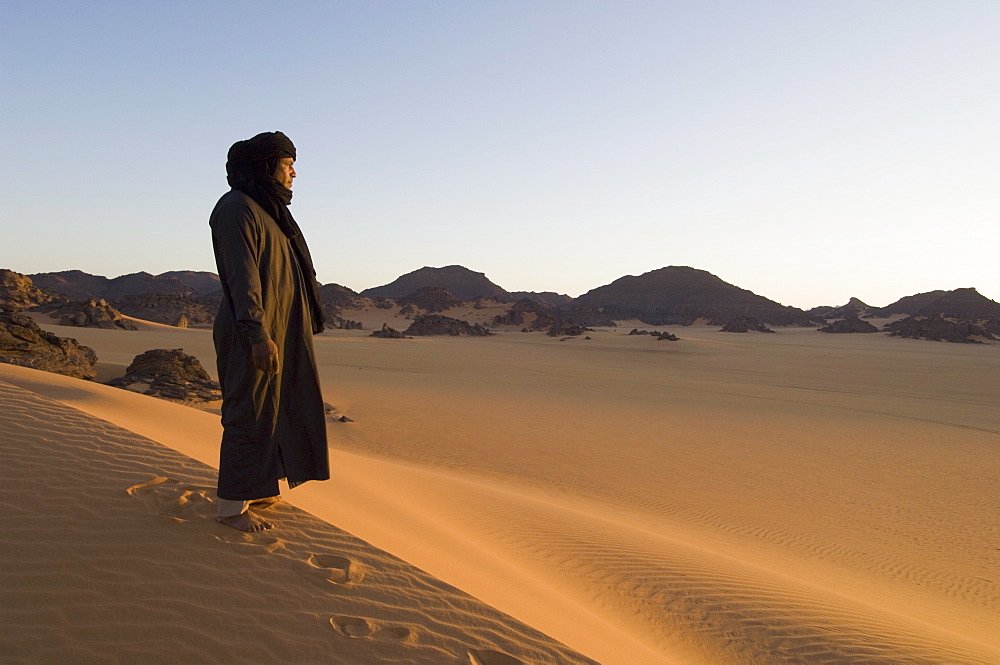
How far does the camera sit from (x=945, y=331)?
4978 centimetres

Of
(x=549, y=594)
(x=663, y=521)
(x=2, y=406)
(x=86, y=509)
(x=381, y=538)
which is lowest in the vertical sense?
(x=663, y=521)

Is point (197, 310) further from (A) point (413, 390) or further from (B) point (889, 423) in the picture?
(B) point (889, 423)

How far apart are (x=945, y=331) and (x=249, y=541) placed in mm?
60037

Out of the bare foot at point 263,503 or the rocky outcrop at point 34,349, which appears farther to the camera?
the rocky outcrop at point 34,349

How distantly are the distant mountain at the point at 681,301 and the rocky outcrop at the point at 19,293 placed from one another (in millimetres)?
61666

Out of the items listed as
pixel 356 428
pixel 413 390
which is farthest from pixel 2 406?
pixel 413 390

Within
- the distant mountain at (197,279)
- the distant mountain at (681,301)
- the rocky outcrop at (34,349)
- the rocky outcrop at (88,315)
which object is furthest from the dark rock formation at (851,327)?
the distant mountain at (197,279)

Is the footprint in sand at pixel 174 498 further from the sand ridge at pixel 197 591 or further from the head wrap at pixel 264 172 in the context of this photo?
the head wrap at pixel 264 172

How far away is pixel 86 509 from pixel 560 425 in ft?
30.4

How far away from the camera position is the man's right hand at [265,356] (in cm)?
261

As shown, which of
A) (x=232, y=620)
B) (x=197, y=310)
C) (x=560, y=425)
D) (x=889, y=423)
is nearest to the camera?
(x=232, y=620)

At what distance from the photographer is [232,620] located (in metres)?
2.18

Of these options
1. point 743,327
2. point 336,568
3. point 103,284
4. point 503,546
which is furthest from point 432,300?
point 336,568

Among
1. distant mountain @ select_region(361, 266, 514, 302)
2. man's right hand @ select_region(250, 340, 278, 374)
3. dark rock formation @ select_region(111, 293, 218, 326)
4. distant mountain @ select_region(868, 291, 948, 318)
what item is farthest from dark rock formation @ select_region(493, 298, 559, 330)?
A: distant mountain @ select_region(868, 291, 948, 318)
